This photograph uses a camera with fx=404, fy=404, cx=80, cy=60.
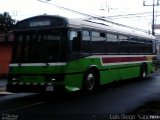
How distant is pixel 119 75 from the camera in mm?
19531

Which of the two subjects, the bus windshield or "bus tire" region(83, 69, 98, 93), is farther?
"bus tire" region(83, 69, 98, 93)

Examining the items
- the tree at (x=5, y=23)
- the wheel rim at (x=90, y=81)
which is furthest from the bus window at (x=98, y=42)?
the tree at (x=5, y=23)

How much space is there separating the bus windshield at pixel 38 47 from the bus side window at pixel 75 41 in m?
0.41

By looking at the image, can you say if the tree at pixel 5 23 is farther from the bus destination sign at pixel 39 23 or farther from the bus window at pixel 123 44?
the bus destination sign at pixel 39 23

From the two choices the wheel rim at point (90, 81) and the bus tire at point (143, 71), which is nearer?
the wheel rim at point (90, 81)

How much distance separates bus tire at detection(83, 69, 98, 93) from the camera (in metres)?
15.7

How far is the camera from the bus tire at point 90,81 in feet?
51.4

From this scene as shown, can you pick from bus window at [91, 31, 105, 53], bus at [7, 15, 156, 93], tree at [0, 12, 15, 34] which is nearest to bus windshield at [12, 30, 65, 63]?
bus at [7, 15, 156, 93]

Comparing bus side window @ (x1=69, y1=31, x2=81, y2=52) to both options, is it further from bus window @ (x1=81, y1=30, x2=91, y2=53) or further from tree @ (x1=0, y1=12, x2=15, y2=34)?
tree @ (x1=0, y1=12, x2=15, y2=34)

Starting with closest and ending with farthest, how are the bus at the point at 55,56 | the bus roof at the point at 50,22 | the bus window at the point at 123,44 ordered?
the bus at the point at 55,56 → the bus roof at the point at 50,22 → the bus window at the point at 123,44

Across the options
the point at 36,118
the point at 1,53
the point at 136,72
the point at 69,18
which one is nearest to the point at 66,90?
the point at 69,18

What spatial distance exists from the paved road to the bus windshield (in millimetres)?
1521

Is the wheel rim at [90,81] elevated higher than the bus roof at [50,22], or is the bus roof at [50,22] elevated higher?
the bus roof at [50,22]

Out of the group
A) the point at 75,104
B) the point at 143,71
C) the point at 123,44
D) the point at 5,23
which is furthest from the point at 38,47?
the point at 5,23
